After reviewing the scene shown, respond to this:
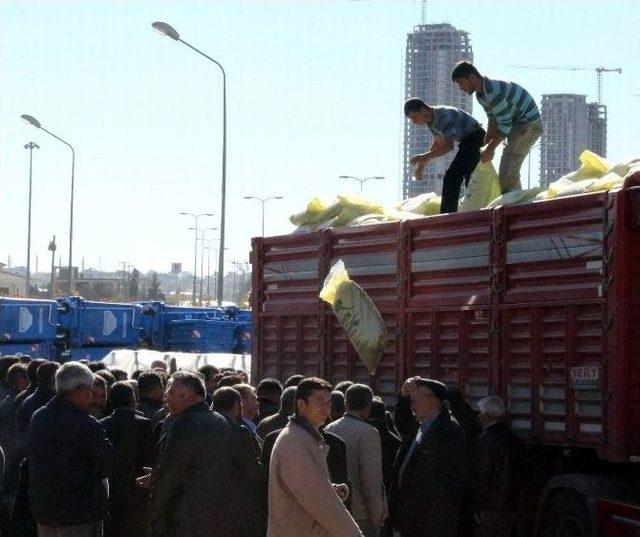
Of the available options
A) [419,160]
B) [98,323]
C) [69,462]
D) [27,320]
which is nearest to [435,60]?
[98,323]

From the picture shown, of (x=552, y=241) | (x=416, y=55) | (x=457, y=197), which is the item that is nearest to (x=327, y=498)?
(x=552, y=241)

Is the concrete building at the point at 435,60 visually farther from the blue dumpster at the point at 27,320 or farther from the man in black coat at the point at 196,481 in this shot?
the man in black coat at the point at 196,481

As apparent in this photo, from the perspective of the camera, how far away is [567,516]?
9.30 meters

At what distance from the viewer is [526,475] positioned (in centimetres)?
1001

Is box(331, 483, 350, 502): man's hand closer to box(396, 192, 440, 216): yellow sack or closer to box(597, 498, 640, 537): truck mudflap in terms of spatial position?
box(597, 498, 640, 537): truck mudflap

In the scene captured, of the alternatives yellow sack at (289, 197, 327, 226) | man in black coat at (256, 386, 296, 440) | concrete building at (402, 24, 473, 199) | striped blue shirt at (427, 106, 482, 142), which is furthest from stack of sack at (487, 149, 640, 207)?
concrete building at (402, 24, 473, 199)

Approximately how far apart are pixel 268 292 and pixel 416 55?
505 ft

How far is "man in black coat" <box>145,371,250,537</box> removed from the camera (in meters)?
7.29

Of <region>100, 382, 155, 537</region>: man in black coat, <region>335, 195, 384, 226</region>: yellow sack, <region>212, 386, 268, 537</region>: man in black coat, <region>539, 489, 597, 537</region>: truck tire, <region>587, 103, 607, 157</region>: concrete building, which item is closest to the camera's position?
<region>212, 386, 268, 537</region>: man in black coat

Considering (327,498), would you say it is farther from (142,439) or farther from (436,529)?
(142,439)

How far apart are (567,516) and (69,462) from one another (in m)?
3.46

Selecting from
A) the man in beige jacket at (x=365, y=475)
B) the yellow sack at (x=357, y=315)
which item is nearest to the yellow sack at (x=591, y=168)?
the yellow sack at (x=357, y=315)

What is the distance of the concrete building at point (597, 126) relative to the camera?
130 metres

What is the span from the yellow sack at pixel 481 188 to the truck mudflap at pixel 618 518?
342cm
